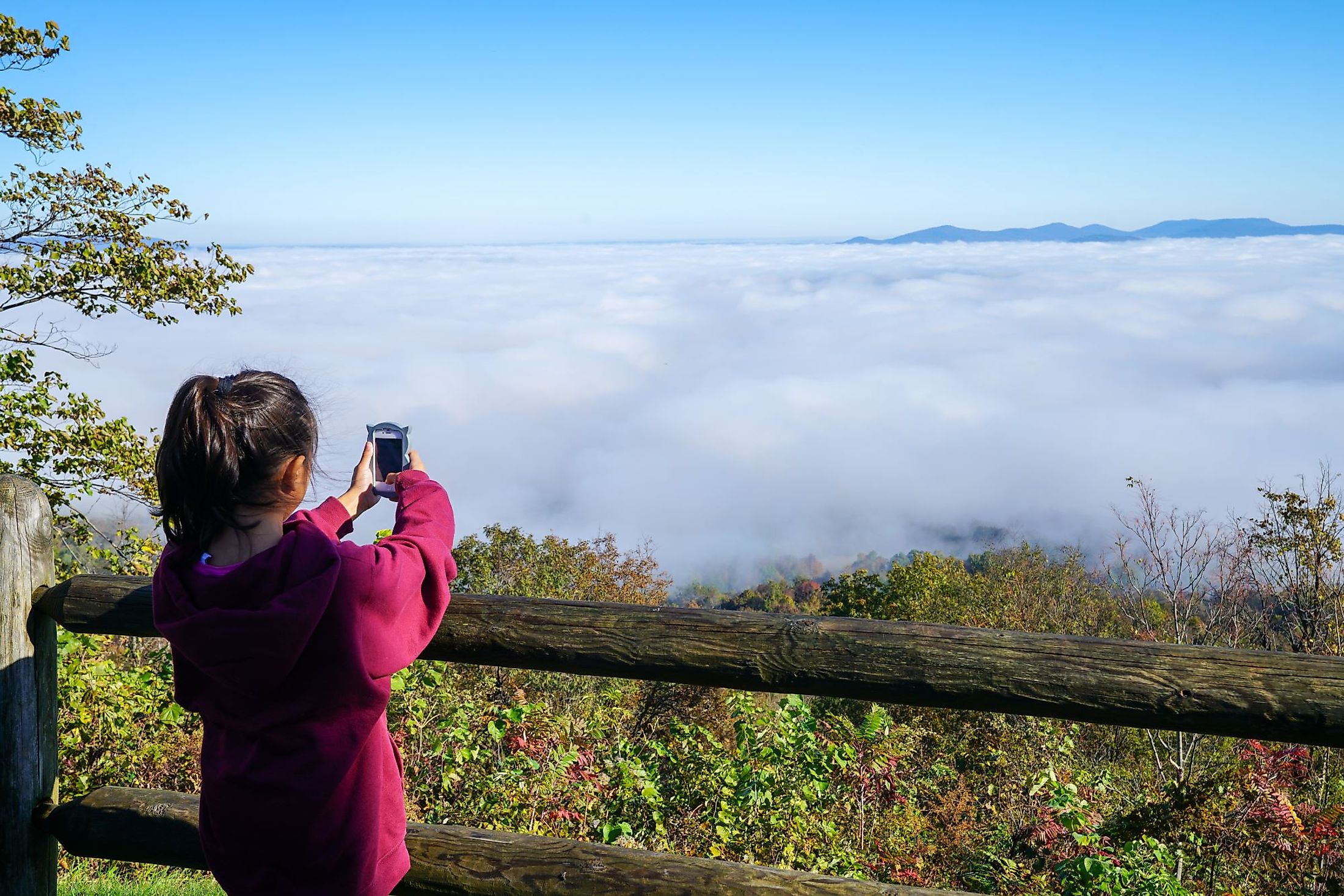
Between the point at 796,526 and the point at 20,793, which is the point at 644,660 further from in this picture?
the point at 796,526

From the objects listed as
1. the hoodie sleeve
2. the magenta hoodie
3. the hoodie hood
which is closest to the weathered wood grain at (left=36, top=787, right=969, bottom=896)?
the magenta hoodie

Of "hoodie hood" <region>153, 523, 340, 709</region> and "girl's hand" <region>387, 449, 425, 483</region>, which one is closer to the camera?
"hoodie hood" <region>153, 523, 340, 709</region>

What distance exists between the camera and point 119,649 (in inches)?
390

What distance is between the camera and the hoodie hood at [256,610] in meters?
1.56

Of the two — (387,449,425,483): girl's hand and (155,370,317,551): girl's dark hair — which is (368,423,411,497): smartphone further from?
(155,370,317,551): girl's dark hair

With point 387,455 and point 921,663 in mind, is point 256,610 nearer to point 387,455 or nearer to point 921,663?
point 387,455

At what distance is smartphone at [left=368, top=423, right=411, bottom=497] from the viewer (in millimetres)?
1995

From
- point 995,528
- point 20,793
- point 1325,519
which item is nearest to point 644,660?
point 20,793

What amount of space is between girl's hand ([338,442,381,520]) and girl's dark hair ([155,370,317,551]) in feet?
1.10

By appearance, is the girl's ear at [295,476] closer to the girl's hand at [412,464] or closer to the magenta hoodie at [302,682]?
the magenta hoodie at [302,682]

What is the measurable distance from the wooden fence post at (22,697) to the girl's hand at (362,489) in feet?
3.46

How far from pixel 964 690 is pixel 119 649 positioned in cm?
1033

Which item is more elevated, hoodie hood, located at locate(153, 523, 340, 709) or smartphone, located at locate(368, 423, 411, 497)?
smartphone, located at locate(368, 423, 411, 497)

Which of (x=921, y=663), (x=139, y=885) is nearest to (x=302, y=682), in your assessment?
(x=921, y=663)
